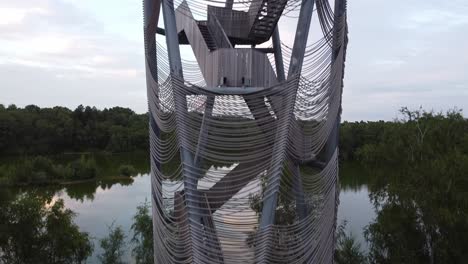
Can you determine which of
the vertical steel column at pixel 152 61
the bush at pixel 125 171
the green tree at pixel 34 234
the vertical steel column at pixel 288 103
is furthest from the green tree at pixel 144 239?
the bush at pixel 125 171

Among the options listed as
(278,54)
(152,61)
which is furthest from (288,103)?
(278,54)

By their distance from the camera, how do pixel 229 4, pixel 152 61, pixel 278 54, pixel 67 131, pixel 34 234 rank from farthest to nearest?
1. pixel 67 131
2. pixel 34 234
3. pixel 278 54
4. pixel 229 4
5. pixel 152 61

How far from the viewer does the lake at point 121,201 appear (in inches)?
968

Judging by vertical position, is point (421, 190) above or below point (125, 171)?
above

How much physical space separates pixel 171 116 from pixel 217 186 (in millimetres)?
1129

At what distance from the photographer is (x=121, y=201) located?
109ft

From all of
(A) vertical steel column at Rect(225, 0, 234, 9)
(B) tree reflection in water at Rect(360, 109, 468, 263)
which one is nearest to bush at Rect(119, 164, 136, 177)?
(B) tree reflection in water at Rect(360, 109, 468, 263)

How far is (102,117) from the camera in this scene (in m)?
68.2

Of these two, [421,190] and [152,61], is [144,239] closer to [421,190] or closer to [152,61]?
[421,190]

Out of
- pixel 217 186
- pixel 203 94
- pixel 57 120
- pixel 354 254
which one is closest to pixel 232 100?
pixel 203 94

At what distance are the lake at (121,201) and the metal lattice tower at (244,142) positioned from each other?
13.5 m

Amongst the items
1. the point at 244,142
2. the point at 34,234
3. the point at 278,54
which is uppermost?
the point at 278,54

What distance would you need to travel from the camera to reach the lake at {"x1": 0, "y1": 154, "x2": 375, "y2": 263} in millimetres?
24578

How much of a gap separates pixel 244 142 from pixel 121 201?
1159 inches
